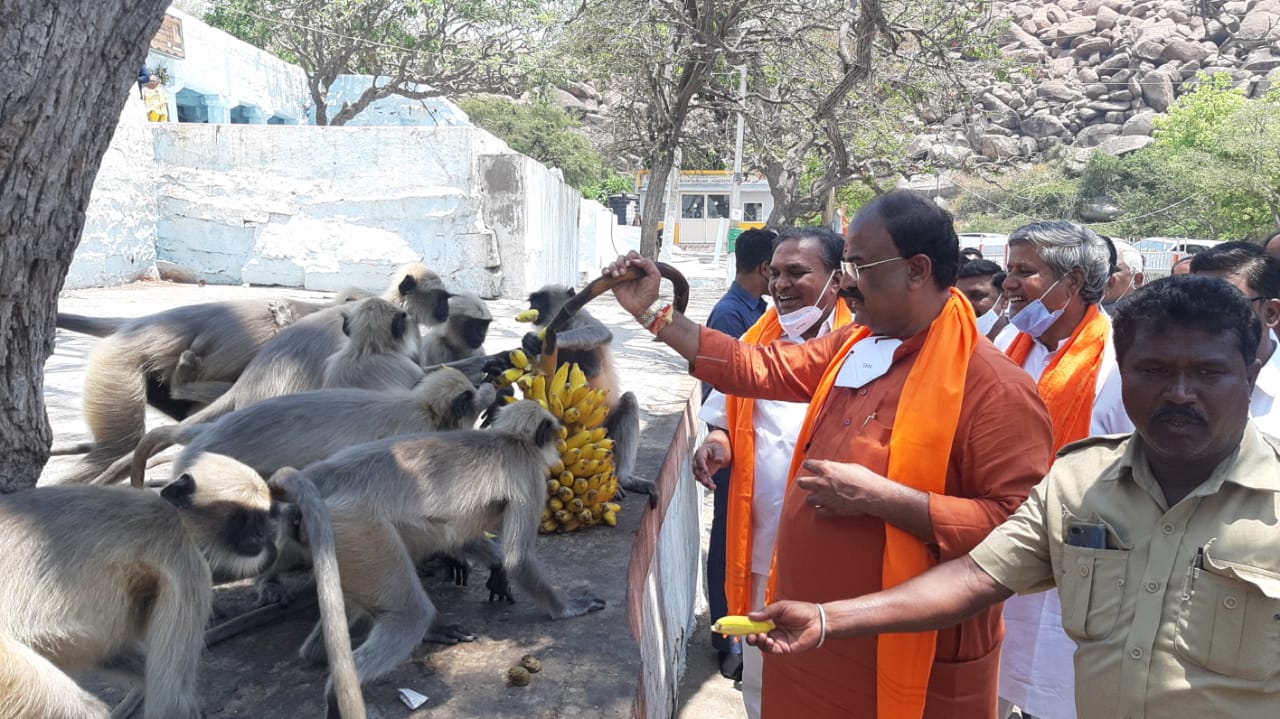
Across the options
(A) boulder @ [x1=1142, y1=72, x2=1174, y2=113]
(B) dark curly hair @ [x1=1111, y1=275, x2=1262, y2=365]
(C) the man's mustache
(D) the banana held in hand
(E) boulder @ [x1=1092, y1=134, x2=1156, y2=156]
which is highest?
(A) boulder @ [x1=1142, y1=72, x2=1174, y2=113]

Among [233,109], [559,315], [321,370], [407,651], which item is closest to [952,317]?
[559,315]

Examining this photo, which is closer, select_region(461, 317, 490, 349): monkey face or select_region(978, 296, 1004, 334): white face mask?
select_region(978, 296, 1004, 334): white face mask

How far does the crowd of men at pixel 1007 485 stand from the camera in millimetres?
1417

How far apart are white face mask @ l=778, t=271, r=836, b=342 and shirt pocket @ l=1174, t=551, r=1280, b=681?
204 centimetres

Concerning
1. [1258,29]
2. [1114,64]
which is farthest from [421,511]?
[1258,29]

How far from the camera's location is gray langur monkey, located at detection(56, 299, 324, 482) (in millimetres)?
3898

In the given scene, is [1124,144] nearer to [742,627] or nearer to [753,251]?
[753,251]

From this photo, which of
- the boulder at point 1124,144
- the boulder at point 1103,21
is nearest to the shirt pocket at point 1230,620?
the boulder at point 1124,144

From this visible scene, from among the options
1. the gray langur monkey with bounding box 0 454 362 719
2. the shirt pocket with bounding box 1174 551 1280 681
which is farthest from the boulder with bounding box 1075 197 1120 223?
the gray langur monkey with bounding box 0 454 362 719

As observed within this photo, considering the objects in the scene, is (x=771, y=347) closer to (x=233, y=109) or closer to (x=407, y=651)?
(x=407, y=651)

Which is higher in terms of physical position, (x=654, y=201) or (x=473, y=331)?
(x=654, y=201)

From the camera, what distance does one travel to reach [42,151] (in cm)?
209

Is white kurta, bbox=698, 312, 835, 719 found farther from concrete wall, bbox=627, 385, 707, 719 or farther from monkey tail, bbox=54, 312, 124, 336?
monkey tail, bbox=54, 312, 124, 336

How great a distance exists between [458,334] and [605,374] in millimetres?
977
